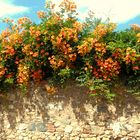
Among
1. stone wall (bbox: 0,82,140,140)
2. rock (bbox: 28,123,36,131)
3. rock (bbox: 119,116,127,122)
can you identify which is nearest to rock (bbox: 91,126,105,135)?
stone wall (bbox: 0,82,140,140)

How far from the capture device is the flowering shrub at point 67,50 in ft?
34.6

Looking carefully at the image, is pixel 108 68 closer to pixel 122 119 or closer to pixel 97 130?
pixel 122 119

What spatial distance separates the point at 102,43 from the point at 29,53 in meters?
1.64

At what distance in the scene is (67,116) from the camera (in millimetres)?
10977

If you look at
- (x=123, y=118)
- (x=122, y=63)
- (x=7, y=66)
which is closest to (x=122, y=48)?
(x=122, y=63)

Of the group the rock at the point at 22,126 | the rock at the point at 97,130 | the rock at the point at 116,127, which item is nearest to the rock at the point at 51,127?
the rock at the point at 22,126

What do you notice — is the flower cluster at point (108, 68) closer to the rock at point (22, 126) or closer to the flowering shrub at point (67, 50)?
the flowering shrub at point (67, 50)

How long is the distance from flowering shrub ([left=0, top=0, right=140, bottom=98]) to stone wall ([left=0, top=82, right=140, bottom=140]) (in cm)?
38

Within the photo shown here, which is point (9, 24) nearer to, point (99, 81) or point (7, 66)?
point (7, 66)

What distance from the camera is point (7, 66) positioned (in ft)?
37.5

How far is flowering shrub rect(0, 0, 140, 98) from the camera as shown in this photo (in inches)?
416

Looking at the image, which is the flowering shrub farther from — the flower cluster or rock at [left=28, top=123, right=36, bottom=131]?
rock at [left=28, top=123, right=36, bottom=131]

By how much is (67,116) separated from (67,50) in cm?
144

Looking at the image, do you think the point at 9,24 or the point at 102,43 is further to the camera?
the point at 9,24
